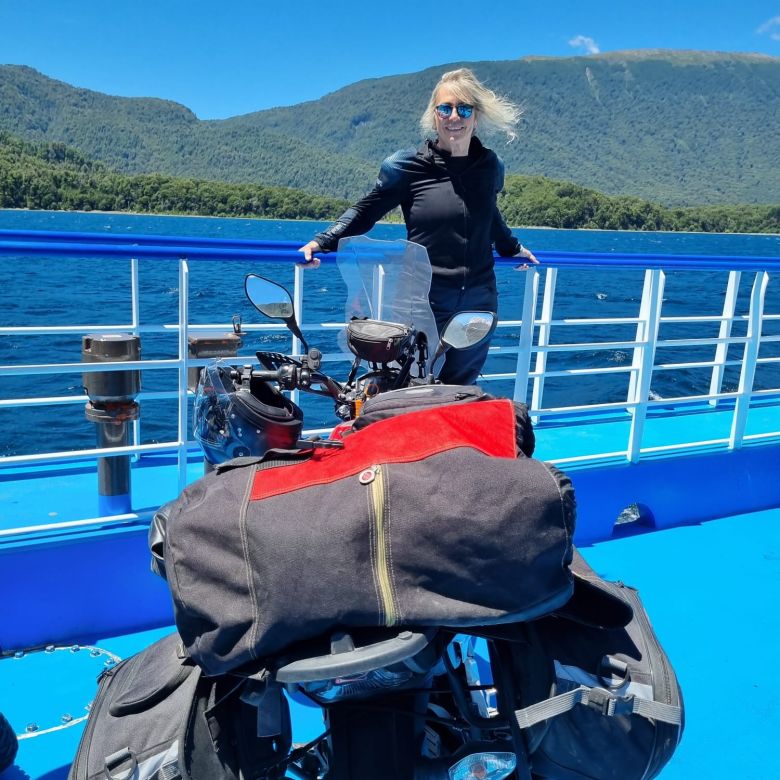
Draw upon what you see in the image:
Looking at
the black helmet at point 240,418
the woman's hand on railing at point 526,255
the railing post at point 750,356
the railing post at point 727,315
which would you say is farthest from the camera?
the railing post at point 727,315

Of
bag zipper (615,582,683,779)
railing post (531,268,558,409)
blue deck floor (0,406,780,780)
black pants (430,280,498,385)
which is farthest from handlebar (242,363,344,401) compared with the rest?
railing post (531,268,558,409)

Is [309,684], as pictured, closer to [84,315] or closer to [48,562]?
[48,562]

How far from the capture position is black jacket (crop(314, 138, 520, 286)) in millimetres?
2648

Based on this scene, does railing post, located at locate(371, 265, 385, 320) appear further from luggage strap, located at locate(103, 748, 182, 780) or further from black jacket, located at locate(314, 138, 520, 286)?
luggage strap, located at locate(103, 748, 182, 780)

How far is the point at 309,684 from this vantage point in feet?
3.77

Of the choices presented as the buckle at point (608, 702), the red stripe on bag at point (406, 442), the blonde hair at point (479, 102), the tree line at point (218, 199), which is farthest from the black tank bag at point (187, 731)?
the tree line at point (218, 199)

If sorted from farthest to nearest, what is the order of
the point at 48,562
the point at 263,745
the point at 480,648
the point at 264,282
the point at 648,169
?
1. the point at 648,169
2. the point at 480,648
3. the point at 48,562
4. the point at 264,282
5. the point at 263,745

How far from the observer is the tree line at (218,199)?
53531 millimetres

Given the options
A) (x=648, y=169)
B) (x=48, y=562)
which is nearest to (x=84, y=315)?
(x=48, y=562)

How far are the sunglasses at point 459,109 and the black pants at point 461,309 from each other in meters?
0.57

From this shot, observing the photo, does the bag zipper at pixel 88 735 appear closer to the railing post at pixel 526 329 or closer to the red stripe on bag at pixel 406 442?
the red stripe on bag at pixel 406 442

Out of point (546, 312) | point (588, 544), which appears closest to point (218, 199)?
point (546, 312)

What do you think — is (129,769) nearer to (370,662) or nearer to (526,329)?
(370,662)

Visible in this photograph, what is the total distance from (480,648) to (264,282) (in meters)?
1.52
